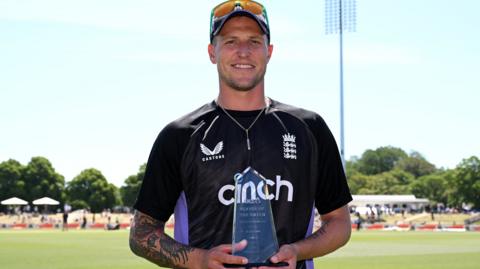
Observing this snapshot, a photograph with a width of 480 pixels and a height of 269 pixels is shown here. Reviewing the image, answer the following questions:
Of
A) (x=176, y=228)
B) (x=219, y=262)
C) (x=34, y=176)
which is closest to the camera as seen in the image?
(x=219, y=262)

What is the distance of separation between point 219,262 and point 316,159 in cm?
100

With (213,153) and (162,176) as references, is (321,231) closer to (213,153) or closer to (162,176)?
(213,153)

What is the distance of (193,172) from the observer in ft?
14.8

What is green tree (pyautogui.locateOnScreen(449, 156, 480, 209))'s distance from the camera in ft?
451

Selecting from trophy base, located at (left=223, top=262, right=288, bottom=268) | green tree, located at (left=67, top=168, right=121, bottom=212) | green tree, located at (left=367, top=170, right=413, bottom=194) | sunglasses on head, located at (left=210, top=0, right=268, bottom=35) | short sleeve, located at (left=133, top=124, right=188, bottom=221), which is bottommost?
trophy base, located at (left=223, top=262, right=288, bottom=268)

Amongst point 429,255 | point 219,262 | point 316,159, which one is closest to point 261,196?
point 219,262

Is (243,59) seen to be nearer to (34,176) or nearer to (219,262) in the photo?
(219,262)

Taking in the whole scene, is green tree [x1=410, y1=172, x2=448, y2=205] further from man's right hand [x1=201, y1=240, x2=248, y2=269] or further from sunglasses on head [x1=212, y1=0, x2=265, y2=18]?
man's right hand [x1=201, y1=240, x2=248, y2=269]

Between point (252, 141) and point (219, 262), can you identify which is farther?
point (252, 141)

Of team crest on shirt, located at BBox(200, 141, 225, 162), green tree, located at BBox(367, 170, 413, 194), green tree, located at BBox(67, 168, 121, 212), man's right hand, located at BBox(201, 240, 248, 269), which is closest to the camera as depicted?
man's right hand, located at BBox(201, 240, 248, 269)

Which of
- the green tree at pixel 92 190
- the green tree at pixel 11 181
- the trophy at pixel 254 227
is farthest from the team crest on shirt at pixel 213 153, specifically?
the green tree at pixel 11 181

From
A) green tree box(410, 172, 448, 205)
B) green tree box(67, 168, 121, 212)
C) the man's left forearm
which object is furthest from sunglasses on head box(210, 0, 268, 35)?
green tree box(410, 172, 448, 205)

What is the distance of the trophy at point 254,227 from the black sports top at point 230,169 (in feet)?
1.22

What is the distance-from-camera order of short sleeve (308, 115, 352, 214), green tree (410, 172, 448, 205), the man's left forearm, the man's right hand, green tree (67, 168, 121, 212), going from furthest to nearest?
green tree (410, 172, 448, 205) < green tree (67, 168, 121, 212) < short sleeve (308, 115, 352, 214) < the man's left forearm < the man's right hand
